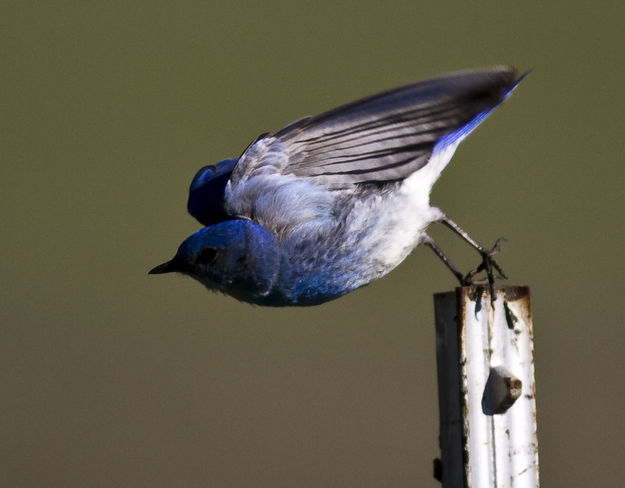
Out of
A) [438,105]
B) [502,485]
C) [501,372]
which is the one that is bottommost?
[502,485]

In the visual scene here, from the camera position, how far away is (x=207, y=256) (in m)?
2.70

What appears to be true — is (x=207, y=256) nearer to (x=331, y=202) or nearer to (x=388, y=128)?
(x=331, y=202)

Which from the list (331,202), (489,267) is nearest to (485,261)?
(489,267)

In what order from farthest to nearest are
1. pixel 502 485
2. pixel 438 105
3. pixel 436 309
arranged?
pixel 438 105 → pixel 436 309 → pixel 502 485

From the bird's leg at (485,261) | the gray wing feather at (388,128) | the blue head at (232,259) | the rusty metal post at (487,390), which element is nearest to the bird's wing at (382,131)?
the gray wing feather at (388,128)

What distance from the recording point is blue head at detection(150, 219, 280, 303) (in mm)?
2695

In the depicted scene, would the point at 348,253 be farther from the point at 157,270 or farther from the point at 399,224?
the point at 157,270

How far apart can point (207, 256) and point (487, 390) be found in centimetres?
97

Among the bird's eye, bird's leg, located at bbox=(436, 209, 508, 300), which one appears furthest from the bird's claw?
the bird's eye

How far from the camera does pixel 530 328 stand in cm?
218

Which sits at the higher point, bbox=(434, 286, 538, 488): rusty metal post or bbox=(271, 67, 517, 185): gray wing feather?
bbox=(271, 67, 517, 185): gray wing feather

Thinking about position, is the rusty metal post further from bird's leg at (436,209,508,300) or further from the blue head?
the blue head

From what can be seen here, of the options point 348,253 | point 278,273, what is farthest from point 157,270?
point 348,253

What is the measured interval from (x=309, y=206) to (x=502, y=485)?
1.08 m
